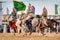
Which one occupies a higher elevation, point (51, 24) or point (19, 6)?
point (19, 6)

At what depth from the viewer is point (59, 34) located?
5.93 feet

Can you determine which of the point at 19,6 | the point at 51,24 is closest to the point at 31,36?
the point at 51,24

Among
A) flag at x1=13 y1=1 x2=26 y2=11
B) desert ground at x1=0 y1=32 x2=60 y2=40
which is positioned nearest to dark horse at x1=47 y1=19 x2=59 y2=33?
desert ground at x1=0 y1=32 x2=60 y2=40

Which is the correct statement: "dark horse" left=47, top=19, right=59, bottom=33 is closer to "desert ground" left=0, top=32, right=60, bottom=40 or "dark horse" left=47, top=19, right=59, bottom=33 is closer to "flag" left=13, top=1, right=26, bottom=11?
"desert ground" left=0, top=32, right=60, bottom=40

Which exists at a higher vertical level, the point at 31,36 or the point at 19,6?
the point at 19,6

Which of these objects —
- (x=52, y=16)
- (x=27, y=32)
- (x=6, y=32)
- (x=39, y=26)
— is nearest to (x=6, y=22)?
(x=6, y=32)

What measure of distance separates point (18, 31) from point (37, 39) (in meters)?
0.24

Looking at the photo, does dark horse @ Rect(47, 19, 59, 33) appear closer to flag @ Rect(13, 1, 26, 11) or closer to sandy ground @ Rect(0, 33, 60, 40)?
sandy ground @ Rect(0, 33, 60, 40)

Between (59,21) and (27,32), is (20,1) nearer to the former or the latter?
(27,32)

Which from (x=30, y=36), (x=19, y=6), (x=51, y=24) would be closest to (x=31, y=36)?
(x=30, y=36)

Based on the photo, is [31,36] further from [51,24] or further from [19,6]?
[19,6]

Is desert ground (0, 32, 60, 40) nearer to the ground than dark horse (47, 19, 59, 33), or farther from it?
nearer to the ground

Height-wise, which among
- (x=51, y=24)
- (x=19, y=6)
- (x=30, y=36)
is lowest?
(x=30, y=36)

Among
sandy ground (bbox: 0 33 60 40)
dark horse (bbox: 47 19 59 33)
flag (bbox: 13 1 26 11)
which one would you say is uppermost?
flag (bbox: 13 1 26 11)
